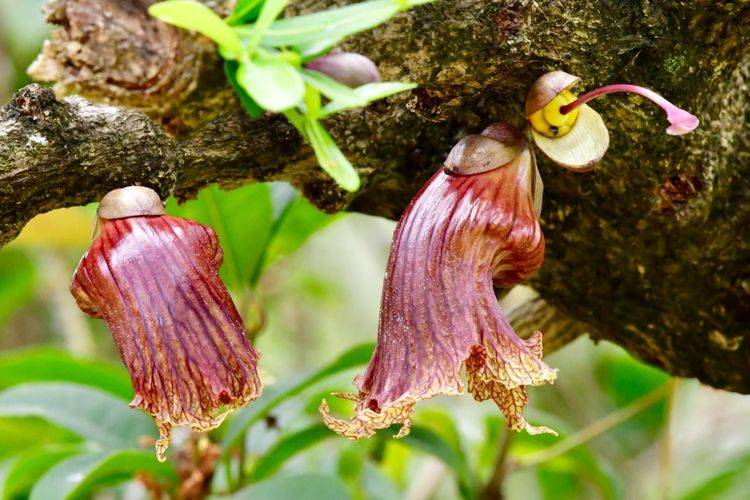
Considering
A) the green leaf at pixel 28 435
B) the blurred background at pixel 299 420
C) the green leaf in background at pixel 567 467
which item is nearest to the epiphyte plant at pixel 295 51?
the blurred background at pixel 299 420

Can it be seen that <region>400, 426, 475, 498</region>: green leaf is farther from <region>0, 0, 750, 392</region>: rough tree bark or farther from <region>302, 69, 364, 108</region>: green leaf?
<region>302, 69, 364, 108</region>: green leaf

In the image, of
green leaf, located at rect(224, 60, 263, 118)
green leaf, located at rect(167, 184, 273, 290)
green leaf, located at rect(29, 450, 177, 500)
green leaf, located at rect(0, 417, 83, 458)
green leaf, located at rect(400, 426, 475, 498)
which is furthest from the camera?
green leaf, located at rect(0, 417, 83, 458)

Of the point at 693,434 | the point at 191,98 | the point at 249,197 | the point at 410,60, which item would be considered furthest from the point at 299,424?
the point at 693,434

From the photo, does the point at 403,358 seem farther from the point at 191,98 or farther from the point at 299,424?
the point at 299,424

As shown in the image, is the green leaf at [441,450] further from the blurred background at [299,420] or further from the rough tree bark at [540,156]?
the rough tree bark at [540,156]

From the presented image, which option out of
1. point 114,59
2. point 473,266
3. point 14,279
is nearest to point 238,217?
point 114,59

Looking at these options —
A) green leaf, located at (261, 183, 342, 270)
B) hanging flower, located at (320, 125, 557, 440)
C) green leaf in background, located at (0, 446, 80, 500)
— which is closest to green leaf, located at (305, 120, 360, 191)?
hanging flower, located at (320, 125, 557, 440)

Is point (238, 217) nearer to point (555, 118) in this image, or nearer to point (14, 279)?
point (555, 118)
